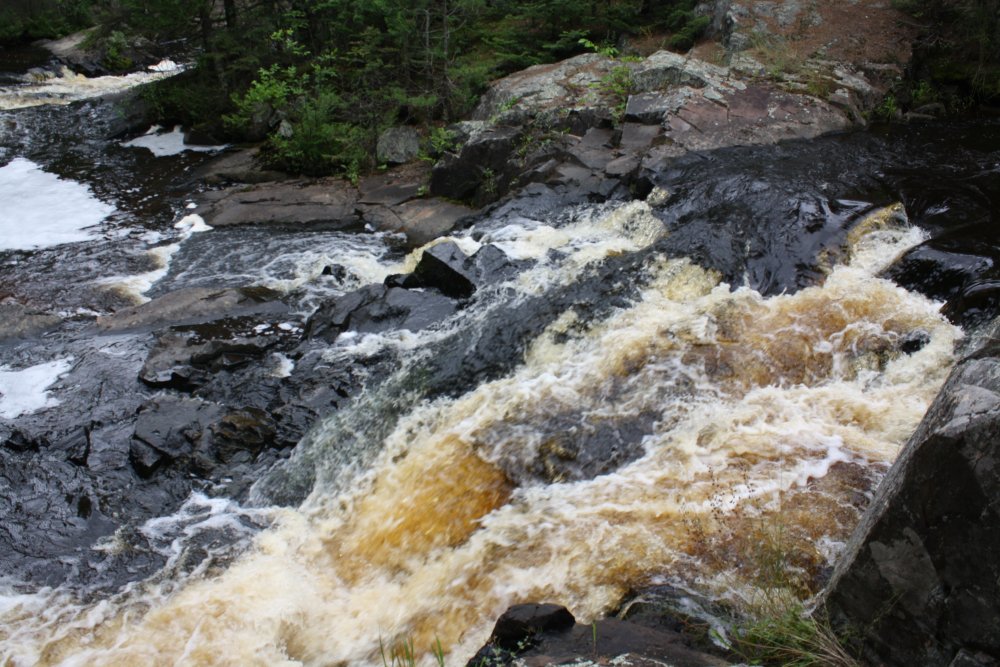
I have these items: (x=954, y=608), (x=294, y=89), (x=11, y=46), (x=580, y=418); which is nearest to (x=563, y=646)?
(x=954, y=608)

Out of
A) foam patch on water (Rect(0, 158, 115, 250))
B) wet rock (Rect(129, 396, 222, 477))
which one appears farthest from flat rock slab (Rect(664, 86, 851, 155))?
foam patch on water (Rect(0, 158, 115, 250))

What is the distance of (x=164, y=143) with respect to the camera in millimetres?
16781

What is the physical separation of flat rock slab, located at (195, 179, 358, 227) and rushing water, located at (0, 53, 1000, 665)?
247 centimetres

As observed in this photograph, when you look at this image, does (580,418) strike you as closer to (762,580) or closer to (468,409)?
(468,409)

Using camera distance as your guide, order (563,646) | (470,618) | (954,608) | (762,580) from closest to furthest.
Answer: (954,608)
(563,646)
(762,580)
(470,618)

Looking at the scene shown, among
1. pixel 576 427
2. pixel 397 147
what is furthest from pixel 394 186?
pixel 576 427

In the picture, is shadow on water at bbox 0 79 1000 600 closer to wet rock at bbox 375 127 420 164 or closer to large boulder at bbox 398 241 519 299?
large boulder at bbox 398 241 519 299

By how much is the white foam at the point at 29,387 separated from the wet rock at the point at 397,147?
24.6ft

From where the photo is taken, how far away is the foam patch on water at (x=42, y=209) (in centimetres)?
1189

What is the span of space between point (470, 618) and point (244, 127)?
47.8 feet

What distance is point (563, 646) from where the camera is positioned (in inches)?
144

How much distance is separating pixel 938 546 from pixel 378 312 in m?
6.66

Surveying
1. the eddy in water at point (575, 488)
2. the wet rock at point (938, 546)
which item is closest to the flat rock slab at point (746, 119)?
the eddy in water at point (575, 488)

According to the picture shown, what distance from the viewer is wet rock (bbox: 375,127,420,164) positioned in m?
14.1
